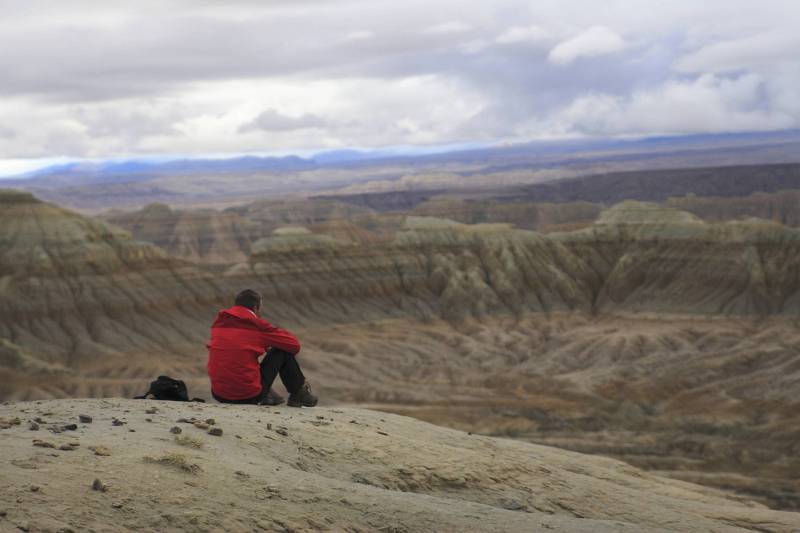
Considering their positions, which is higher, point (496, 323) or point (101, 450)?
point (101, 450)

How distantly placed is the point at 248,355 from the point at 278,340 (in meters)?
0.51

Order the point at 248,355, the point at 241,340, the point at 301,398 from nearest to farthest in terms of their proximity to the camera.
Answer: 1. the point at 241,340
2. the point at 248,355
3. the point at 301,398

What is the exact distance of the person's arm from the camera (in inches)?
552

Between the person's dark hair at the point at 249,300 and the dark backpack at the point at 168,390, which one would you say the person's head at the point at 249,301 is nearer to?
the person's dark hair at the point at 249,300

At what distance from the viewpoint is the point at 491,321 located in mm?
96312

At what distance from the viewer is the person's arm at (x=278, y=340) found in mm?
14016

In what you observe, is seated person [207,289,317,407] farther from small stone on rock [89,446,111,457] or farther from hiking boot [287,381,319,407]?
small stone on rock [89,446,111,457]

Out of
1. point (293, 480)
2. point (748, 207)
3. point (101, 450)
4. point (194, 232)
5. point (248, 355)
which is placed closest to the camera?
point (101, 450)

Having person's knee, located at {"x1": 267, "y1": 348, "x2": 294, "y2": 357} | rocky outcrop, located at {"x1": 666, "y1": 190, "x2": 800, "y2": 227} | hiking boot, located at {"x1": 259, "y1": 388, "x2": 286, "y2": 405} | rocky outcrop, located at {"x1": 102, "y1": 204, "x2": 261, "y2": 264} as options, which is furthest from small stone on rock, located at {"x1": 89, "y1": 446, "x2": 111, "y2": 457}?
rocky outcrop, located at {"x1": 666, "y1": 190, "x2": 800, "y2": 227}

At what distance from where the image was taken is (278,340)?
14055 mm

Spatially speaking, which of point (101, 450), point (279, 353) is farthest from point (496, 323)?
point (101, 450)

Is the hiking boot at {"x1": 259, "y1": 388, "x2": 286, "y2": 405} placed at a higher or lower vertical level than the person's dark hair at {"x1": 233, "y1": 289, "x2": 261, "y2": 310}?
lower

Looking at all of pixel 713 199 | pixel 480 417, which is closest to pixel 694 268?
pixel 480 417

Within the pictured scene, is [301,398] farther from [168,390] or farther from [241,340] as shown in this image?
[168,390]
